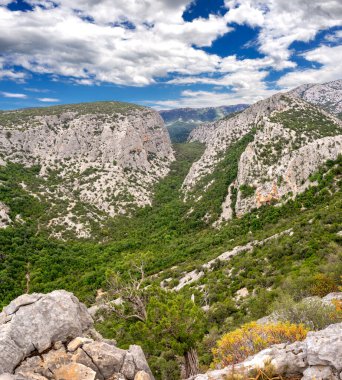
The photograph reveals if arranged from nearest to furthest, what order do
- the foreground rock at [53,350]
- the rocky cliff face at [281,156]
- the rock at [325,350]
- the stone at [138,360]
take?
the rock at [325,350], the foreground rock at [53,350], the stone at [138,360], the rocky cliff face at [281,156]

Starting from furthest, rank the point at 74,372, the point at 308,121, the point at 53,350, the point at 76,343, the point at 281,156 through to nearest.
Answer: the point at 308,121, the point at 281,156, the point at 76,343, the point at 53,350, the point at 74,372

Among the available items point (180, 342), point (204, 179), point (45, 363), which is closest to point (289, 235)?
point (180, 342)

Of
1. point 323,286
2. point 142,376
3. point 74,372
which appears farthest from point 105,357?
point 323,286

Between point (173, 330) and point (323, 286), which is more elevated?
point (173, 330)

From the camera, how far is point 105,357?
1486 cm

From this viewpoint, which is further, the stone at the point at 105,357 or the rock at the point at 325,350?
the stone at the point at 105,357

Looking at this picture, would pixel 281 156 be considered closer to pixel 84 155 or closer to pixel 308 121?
pixel 308 121

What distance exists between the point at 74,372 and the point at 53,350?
232 centimetres

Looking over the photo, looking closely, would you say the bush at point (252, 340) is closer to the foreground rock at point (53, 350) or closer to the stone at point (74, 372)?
the foreground rock at point (53, 350)

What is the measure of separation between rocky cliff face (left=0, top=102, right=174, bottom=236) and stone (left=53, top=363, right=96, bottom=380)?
4195 inches

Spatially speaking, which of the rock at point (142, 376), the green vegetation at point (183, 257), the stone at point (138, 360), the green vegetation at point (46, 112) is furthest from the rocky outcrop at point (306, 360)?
the green vegetation at point (46, 112)

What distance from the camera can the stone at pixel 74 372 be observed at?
44.7 ft

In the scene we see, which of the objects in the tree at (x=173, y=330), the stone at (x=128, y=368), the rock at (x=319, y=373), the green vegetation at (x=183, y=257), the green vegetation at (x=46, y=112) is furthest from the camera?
the green vegetation at (x=46, y=112)

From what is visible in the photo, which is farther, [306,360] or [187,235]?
[187,235]
